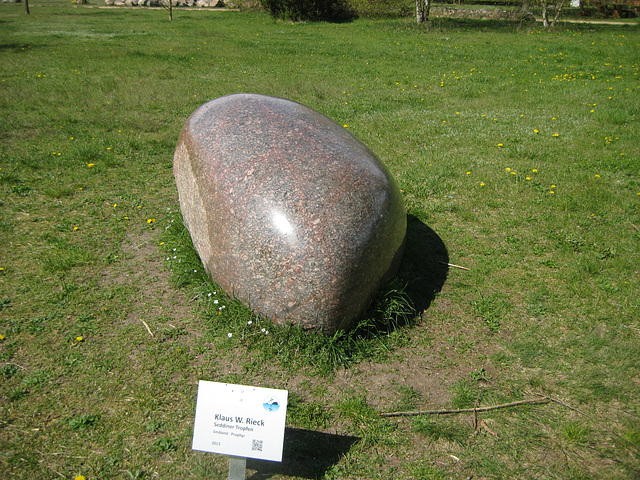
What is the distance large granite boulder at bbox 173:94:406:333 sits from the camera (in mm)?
3441

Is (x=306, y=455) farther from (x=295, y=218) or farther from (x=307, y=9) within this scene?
(x=307, y=9)

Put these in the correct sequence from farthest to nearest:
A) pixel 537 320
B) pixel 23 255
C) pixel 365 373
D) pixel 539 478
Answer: pixel 23 255 → pixel 537 320 → pixel 365 373 → pixel 539 478

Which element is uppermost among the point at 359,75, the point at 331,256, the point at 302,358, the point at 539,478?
the point at 359,75

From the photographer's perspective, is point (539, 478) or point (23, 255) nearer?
point (539, 478)

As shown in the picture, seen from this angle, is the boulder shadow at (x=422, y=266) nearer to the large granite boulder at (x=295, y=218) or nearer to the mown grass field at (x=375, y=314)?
the mown grass field at (x=375, y=314)

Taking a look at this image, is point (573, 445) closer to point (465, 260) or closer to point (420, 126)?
point (465, 260)

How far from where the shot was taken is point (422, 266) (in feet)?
16.0

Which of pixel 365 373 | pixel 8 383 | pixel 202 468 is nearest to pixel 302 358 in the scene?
pixel 365 373

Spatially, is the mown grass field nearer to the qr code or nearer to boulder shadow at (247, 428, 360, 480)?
boulder shadow at (247, 428, 360, 480)

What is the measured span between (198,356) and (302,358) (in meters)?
0.77

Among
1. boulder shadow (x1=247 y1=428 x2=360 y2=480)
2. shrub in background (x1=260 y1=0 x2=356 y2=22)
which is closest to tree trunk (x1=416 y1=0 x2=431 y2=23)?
shrub in background (x1=260 y1=0 x2=356 y2=22)

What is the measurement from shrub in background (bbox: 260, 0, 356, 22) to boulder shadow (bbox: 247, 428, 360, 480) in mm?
22015

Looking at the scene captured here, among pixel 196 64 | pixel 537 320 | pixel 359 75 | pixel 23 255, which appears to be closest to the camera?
pixel 537 320

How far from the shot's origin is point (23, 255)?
4906mm
